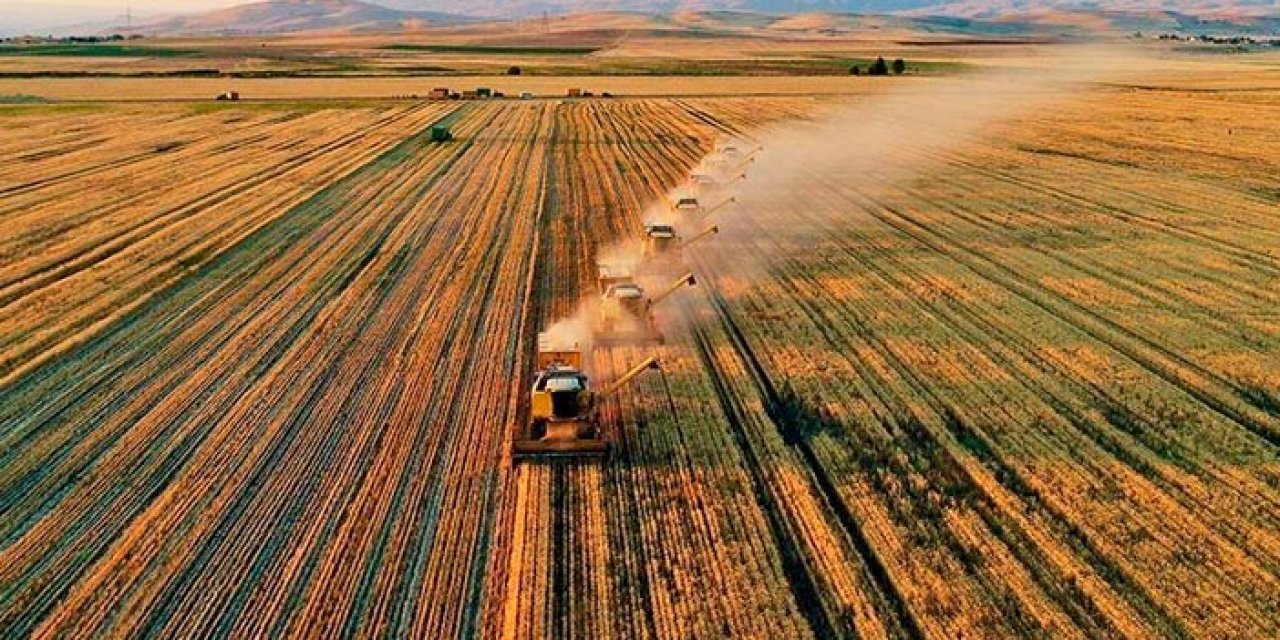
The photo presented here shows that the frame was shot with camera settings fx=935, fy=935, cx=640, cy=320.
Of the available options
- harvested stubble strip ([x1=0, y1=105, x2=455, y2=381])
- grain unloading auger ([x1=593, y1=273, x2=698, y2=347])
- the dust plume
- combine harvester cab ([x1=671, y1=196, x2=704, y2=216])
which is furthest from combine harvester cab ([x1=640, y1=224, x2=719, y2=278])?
harvested stubble strip ([x1=0, y1=105, x2=455, y2=381])

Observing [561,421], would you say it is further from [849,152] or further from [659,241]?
[849,152]

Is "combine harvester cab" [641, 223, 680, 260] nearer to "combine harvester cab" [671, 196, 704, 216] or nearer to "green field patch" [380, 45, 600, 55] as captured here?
"combine harvester cab" [671, 196, 704, 216]

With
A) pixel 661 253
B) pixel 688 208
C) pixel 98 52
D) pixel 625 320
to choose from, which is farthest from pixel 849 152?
pixel 98 52

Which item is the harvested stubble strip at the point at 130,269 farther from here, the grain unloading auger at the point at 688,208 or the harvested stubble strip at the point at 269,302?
the grain unloading auger at the point at 688,208

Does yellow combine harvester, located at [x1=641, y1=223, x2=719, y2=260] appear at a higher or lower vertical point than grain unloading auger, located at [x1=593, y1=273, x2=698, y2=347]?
higher

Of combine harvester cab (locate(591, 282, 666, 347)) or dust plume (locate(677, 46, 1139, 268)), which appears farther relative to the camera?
dust plume (locate(677, 46, 1139, 268))

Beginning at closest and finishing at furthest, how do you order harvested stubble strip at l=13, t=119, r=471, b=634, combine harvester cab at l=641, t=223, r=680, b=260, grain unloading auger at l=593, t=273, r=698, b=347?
harvested stubble strip at l=13, t=119, r=471, b=634 → grain unloading auger at l=593, t=273, r=698, b=347 → combine harvester cab at l=641, t=223, r=680, b=260


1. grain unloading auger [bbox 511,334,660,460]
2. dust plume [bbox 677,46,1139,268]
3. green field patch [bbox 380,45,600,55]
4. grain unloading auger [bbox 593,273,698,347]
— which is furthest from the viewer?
green field patch [bbox 380,45,600,55]

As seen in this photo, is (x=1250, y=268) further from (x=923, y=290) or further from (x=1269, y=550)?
(x=1269, y=550)
